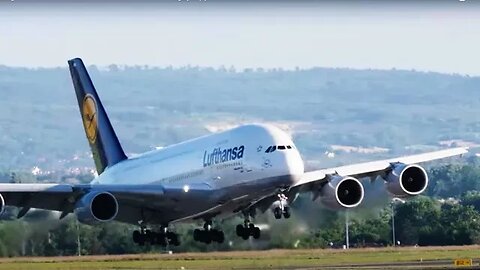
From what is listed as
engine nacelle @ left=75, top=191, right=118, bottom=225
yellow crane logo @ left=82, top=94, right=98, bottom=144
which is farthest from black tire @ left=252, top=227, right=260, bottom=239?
yellow crane logo @ left=82, top=94, right=98, bottom=144

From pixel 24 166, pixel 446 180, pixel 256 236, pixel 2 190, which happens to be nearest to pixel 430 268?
pixel 256 236

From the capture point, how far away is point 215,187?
41.6 m

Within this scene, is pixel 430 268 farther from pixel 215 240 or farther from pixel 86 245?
pixel 86 245

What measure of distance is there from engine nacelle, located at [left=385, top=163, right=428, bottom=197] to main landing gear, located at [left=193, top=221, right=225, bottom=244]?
17.3 ft

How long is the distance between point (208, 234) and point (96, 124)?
844 cm

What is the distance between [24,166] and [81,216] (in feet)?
520

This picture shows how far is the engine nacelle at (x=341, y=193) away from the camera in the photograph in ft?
139

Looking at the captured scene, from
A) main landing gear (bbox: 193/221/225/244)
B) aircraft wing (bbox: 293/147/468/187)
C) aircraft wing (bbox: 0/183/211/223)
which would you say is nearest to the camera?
Result: aircraft wing (bbox: 293/147/468/187)

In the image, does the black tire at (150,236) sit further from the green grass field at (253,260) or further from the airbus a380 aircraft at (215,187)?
the green grass field at (253,260)

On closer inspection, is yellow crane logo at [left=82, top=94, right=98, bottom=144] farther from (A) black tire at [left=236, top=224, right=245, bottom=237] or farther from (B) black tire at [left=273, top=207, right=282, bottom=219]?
(B) black tire at [left=273, top=207, right=282, bottom=219]

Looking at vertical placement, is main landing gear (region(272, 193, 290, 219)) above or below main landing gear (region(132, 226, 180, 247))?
below

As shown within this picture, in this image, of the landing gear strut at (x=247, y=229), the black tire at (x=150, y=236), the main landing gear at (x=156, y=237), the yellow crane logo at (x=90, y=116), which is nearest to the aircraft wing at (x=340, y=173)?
the landing gear strut at (x=247, y=229)

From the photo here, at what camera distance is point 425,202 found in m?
59.3

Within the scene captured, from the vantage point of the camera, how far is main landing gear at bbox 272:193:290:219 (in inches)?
1550
